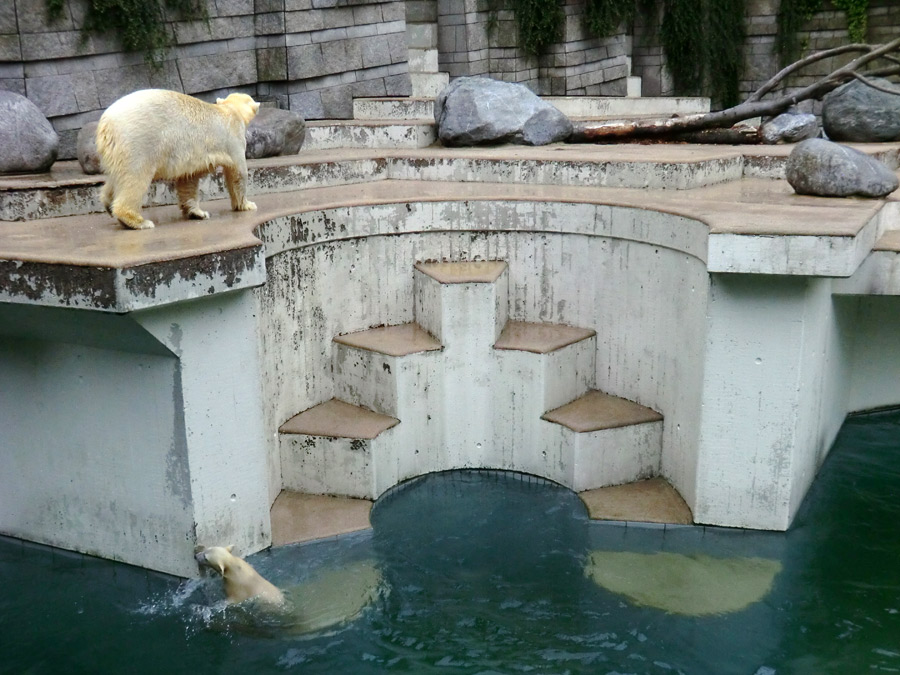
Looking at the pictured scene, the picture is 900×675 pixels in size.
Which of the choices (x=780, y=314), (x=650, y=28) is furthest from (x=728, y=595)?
(x=650, y=28)

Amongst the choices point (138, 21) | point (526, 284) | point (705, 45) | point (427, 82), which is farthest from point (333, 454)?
point (705, 45)

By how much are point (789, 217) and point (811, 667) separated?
8.20 feet

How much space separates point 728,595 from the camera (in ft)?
16.7

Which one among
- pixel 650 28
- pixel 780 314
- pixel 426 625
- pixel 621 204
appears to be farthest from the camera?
pixel 650 28

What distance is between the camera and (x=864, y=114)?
911 cm

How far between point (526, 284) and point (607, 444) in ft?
4.40

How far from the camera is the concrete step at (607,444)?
614 centimetres

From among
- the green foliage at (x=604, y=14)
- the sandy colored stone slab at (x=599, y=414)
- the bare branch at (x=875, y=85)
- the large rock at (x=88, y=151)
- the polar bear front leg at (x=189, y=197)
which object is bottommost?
the sandy colored stone slab at (x=599, y=414)

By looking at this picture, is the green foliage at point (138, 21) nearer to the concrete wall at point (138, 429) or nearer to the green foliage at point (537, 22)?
the concrete wall at point (138, 429)

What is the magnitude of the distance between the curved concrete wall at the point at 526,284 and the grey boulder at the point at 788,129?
12.5 ft

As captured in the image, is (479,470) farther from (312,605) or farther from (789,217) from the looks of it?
(789,217)

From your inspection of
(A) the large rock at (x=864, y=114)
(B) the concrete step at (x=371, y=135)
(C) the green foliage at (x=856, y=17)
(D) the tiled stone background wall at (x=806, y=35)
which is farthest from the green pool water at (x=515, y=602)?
(C) the green foliage at (x=856, y=17)

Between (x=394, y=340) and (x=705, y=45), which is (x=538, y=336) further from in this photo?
(x=705, y=45)

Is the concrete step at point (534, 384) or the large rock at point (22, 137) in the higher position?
the large rock at point (22, 137)
